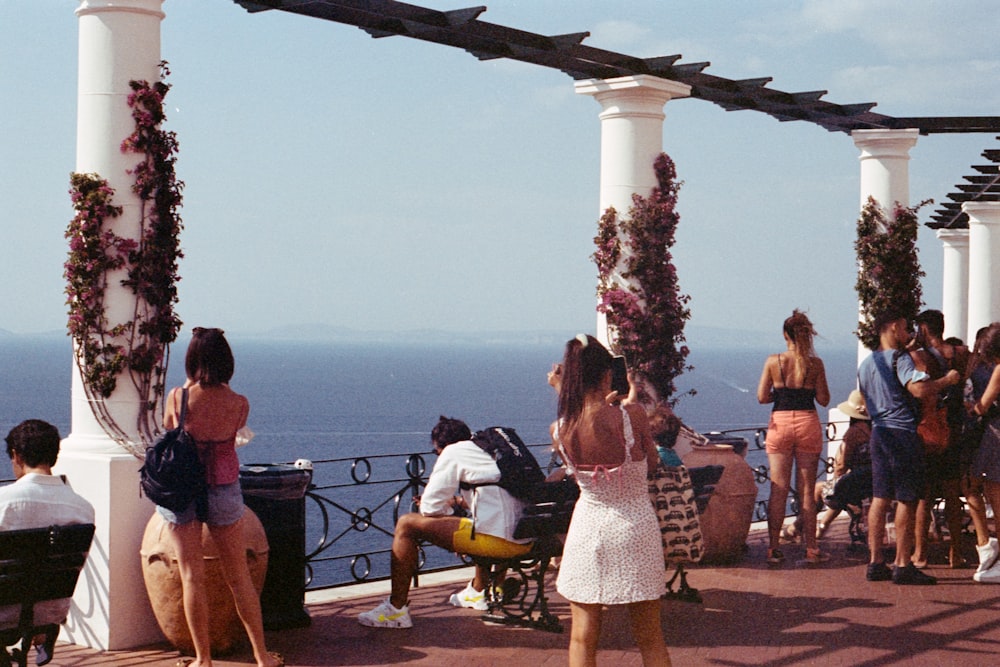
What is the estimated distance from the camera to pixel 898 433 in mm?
7098

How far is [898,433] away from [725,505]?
1.25 meters

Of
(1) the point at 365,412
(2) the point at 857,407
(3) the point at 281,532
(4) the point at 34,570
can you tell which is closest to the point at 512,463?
(3) the point at 281,532

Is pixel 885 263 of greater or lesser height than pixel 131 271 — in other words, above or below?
above

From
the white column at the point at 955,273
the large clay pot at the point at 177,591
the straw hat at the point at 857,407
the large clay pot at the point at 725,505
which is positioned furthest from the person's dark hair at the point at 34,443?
the white column at the point at 955,273

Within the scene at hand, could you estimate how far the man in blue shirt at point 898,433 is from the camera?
7.04 meters

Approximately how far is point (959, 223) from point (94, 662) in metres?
14.4

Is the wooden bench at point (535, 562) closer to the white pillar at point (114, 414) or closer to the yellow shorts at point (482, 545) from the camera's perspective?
the yellow shorts at point (482, 545)

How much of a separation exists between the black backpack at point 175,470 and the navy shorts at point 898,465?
13.4 feet

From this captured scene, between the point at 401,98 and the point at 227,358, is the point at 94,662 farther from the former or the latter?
the point at 401,98

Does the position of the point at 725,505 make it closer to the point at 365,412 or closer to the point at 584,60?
the point at 584,60

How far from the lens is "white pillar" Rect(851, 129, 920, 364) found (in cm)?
1091

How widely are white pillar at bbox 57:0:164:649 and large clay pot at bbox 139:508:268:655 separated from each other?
16cm

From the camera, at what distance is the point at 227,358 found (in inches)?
202

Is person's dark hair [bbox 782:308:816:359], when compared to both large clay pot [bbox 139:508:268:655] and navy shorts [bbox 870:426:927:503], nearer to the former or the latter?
navy shorts [bbox 870:426:927:503]
